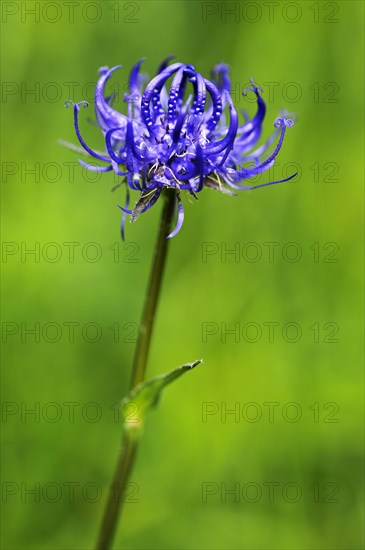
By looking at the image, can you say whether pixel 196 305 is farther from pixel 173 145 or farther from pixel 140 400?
pixel 173 145

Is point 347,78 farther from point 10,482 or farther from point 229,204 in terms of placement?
point 10,482

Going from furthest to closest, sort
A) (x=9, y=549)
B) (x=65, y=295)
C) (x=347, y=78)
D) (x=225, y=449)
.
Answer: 1. (x=347, y=78)
2. (x=65, y=295)
3. (x=225, y=449)
4. (x=9, y=549)

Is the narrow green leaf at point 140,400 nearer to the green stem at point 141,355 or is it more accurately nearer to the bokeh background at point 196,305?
the green stem at point 141,355

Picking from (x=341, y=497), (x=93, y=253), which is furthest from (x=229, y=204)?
(x=341, y=497)

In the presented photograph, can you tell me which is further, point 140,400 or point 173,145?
point 140,400

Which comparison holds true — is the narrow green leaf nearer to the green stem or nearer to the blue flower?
the green stem

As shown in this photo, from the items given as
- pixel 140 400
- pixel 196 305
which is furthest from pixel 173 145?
pixel 196 305

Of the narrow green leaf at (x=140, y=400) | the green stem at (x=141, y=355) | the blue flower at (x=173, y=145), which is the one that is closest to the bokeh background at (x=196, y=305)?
the green stem at (x=141, y=355)
